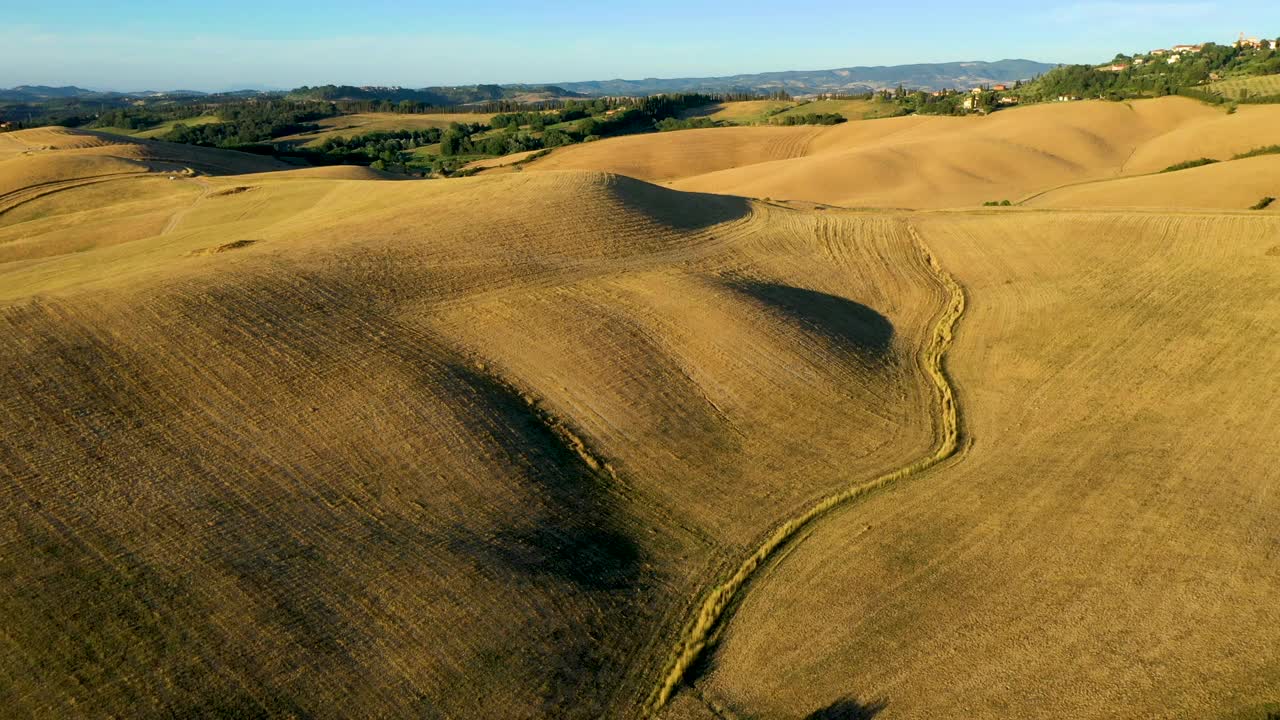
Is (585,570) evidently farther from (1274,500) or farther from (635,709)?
(1274,500)

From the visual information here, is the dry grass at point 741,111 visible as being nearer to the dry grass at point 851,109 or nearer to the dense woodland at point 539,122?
the dense woodland at point 539,122

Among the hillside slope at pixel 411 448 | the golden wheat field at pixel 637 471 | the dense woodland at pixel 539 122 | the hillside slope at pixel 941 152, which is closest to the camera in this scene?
the hillside slope at pixel 411 448

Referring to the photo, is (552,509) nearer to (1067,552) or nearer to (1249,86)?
(1067,552)

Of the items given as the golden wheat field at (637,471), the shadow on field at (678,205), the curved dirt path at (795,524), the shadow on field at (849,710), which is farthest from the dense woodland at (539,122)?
the shadow on field at (849,710)

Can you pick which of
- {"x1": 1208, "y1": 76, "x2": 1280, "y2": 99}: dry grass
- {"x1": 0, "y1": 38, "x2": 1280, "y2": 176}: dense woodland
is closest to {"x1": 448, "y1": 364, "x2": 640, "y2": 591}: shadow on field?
{"x1": 0, "y1": 38, "x2": 1280, "y2": 176}: dense woodland

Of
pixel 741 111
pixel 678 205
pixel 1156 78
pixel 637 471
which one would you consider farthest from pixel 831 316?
pixel 1156 78

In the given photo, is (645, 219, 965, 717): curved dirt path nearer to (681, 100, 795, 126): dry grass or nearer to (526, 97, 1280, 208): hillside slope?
(526, 97, 1280, 208): hillside slope

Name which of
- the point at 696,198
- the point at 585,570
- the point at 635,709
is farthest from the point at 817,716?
the point at 696,198
